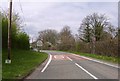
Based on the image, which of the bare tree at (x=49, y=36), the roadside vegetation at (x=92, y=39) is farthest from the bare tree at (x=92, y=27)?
the bare tree at (x=49, y=36)

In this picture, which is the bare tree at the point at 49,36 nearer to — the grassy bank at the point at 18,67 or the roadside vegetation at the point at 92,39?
the roadside vegetation at the point at 92,39

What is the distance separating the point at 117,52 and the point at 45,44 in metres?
102

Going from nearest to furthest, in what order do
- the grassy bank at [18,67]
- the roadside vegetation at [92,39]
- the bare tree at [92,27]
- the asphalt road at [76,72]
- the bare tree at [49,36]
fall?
the grassy bank at [18,67] → the asphalt road at [76,72] → the roadside vegetation at [92,39] → the bare tree at [92,27] → the bare tree at [49,36]

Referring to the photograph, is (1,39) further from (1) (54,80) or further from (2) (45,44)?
(2) (45,44)

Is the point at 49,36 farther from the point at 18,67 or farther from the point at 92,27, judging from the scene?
the point at 18,67

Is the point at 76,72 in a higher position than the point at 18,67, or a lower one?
lower

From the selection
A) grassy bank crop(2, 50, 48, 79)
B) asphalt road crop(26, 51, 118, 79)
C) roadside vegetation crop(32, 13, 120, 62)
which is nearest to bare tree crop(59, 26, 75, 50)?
roadside vegetation crop(32, 13, 120, 62)

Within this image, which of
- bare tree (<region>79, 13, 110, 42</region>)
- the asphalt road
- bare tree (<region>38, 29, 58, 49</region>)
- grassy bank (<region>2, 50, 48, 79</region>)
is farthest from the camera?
bare tree (<region>38, 29, 58, 49</region>)

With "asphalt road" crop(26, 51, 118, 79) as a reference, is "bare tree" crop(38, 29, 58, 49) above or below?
above

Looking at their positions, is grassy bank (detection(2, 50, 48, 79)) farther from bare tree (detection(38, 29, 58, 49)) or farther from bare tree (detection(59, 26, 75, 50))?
bare tree (detection(38, 29, 58, 49))

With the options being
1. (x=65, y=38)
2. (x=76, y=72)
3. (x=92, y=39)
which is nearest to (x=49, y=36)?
(x=65, y=38)

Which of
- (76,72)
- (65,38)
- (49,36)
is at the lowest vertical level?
(76,72)

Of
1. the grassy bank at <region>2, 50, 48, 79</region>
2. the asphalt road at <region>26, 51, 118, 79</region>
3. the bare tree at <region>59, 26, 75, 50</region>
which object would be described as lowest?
the asphalt road at <region>26, 51, 118, 79</region>

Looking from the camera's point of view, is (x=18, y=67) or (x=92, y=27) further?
(x=92, y=27)
